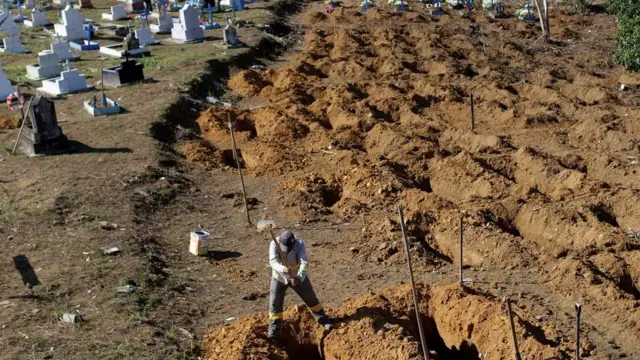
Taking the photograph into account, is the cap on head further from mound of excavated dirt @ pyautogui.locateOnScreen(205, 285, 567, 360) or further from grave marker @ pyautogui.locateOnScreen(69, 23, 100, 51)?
grave marker @ pyautogui.locateOnScreen(69, 23, 100, 51)

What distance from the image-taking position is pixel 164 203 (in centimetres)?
1545

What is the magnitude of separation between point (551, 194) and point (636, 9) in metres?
13.1

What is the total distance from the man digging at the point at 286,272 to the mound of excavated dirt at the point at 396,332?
37 cm

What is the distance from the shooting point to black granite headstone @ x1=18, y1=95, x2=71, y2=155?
17.4 meters

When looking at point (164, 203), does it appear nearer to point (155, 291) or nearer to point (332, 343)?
point (155, 291)

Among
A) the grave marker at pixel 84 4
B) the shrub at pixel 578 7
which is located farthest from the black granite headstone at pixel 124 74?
the shrub at pixel 578 7

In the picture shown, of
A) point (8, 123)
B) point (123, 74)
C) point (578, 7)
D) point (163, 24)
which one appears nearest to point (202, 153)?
point (8, 123)

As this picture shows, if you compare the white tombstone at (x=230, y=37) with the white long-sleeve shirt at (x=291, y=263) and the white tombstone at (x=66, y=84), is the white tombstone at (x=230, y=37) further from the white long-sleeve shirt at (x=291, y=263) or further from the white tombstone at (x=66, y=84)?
the white long-sleeve shirt at (x=291, y=263)

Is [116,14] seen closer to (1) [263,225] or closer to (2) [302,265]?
(1) [263,225]

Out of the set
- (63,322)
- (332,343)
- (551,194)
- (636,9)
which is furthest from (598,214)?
(636,9)

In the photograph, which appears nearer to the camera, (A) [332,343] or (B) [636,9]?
(A) [332,343]

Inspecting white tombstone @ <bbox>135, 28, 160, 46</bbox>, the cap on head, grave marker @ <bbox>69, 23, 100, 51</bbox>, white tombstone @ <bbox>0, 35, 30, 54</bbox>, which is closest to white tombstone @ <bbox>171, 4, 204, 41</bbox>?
white tombstone @ <bbox>135, 28, 160, 46</bbox>

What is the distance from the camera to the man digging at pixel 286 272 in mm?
10266

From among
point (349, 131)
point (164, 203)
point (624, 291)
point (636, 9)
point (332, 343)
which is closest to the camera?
point (332, 343)
